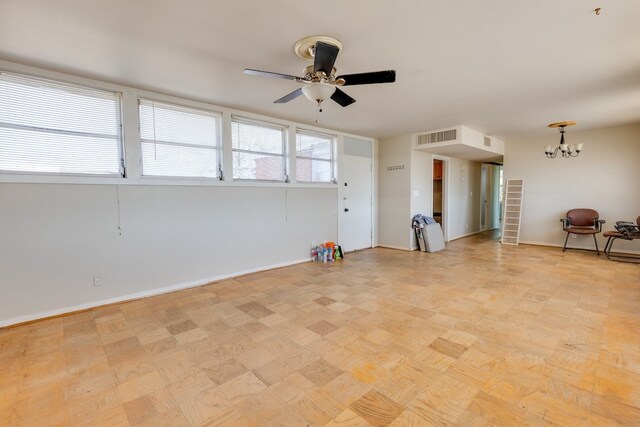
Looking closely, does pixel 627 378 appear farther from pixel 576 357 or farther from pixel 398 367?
pixel 398 367

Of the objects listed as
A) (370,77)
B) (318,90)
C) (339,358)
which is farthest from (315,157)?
(339,358)

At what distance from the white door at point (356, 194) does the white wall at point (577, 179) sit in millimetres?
3691

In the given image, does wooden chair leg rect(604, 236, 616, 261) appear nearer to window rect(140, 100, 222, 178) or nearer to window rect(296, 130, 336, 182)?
window rect(296, 130, 336, 182)

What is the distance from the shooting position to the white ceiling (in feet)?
7.06

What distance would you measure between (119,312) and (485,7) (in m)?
4.51

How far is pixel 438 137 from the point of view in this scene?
6.03 metres

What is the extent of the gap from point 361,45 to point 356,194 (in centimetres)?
420

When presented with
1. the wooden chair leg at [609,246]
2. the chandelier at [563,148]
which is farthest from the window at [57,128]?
the wooden chair leg at [609,246]

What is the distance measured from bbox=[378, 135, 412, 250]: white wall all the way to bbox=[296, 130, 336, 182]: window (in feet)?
4.87

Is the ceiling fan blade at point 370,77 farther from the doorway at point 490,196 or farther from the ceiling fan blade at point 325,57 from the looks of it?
the doorway at point 490,196

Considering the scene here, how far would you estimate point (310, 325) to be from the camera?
115 inches

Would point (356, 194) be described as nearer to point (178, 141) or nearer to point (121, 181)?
point (178, 141)

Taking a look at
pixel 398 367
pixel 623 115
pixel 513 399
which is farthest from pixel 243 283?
pixel 623 115

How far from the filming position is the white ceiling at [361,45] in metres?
2.15
